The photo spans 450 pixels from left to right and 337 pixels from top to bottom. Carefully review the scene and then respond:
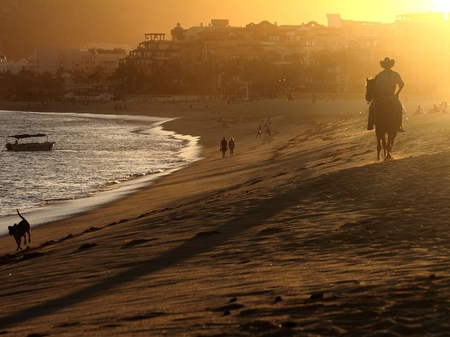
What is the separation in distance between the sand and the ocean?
21.7 feet

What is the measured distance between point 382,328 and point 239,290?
6.71 ft

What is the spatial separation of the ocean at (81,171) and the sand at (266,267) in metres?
6.62

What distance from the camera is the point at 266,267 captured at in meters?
8.90

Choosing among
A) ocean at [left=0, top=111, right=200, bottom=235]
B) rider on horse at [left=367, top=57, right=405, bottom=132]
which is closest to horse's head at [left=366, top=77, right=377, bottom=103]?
rider on horse at [left=367, top=57, right=405, bottom=132]

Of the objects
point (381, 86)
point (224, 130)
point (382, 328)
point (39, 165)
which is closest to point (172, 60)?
point (224, 130)

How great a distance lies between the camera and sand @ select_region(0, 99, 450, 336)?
6.67 metres

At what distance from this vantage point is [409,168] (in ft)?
49.2

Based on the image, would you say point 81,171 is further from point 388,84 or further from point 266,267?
point 266,267

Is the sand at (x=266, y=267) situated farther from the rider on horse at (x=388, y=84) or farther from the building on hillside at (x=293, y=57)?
the building on hillside at (x=293, y=57)

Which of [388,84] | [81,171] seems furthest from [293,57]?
[388,84]

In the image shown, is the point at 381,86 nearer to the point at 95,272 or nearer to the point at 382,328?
the point at 95,272

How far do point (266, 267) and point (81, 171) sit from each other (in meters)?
28.3

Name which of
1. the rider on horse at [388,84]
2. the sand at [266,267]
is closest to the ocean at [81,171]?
the sand at [266,267]

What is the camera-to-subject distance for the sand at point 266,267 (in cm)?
667
